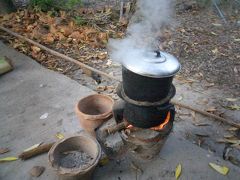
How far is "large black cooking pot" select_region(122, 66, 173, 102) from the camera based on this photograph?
278 centimetres

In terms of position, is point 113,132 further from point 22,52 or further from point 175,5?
point 175,5

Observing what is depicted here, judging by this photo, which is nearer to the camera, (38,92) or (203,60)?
(38,92)

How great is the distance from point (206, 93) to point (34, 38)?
4218 mm

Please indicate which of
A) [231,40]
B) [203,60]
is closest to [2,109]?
[203,60]

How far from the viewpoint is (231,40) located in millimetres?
6891

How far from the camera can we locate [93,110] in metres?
4.04

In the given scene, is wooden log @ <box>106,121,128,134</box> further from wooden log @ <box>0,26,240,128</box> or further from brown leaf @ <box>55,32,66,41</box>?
brown leaf @ <box>55,32,66,41</box>

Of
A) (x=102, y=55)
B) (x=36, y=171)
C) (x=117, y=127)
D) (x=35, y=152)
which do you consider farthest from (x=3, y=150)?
(x=102, y=55)

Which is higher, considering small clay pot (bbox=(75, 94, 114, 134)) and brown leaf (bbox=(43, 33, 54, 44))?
small clay pot (bbox=(75, 94, 114, 134))

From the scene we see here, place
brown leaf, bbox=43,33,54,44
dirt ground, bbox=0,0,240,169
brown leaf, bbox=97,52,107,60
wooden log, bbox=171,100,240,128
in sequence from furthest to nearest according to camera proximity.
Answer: brown leaf, bbox=43,33,54,44
brown leaf, bbox=97,52,107,60
dirt ground, bbox=0,0,240,169
wooden log, bbox=171,100,240,128

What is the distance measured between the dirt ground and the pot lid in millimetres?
1738

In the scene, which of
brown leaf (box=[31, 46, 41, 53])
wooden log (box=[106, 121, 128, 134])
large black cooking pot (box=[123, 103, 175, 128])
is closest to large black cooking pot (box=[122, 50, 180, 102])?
large black cooking pot (box=[123, 103, 175, 128])

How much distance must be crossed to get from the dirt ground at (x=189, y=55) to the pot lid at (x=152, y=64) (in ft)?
5.70

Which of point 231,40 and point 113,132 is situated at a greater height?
point 113,132
